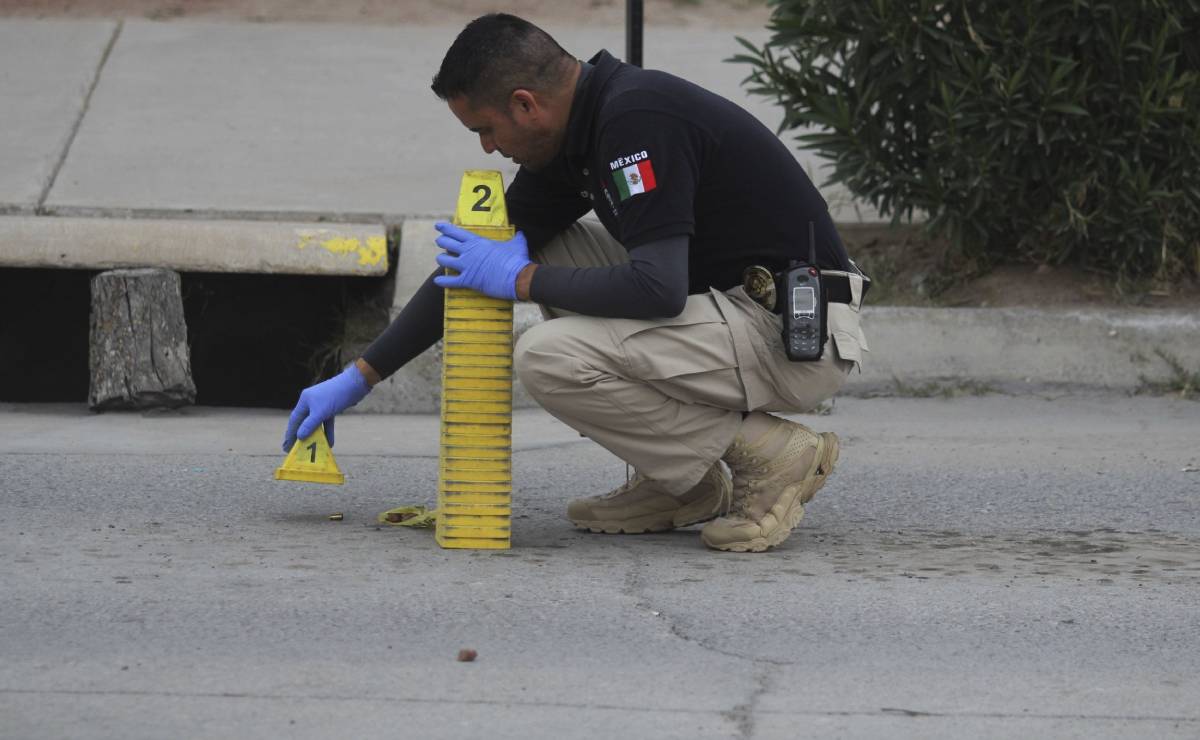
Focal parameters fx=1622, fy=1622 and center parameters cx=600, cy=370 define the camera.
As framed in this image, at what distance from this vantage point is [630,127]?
3.42m

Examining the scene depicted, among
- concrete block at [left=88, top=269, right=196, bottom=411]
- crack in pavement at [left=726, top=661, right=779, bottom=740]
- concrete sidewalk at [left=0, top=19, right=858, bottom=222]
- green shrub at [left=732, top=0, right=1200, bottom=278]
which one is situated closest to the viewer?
crack in pavement at [left=726, top=661, right=779, bottom=740]

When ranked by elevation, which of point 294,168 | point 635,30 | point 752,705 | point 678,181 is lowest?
point 752,705

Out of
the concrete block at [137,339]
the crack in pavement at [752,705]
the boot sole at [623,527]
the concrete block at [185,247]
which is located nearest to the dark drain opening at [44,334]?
the concrete block at [185,247]

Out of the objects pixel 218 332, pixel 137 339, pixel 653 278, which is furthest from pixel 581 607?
pixel 218 332

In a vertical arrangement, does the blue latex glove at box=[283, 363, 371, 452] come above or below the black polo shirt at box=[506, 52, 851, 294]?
below

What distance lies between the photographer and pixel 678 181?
344 cm

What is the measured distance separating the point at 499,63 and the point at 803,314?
86cm

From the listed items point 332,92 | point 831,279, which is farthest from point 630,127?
point 332,92

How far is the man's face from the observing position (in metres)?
3.56

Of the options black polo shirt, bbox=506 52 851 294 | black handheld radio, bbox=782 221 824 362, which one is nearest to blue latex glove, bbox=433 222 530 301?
black polo shirt, bbox=506 52 851 294

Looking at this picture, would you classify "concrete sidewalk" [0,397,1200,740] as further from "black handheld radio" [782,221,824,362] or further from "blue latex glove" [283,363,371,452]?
"black handheld radio" [782,221,824,362]

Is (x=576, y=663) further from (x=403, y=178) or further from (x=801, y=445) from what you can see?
(x=403, y=178)

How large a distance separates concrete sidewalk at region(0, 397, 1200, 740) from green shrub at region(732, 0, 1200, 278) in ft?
3.69

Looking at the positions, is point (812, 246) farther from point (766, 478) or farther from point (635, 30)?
point (635, 30)
